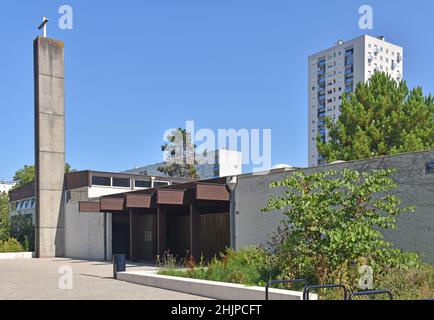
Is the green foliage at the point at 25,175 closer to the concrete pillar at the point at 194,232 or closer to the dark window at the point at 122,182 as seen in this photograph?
the dark window at the point at 122,182

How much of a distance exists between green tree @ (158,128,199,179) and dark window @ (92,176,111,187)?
33147 millimetres

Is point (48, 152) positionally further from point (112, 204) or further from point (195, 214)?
point (195, 214)

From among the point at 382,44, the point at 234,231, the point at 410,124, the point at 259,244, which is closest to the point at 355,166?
the point at 259,244

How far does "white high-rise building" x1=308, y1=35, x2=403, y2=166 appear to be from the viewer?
4225 inches

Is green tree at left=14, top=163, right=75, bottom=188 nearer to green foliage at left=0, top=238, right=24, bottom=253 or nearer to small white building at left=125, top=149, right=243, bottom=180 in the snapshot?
small white building at left=125, top=149, right=243, bottom=180

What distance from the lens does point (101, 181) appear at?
3634cm

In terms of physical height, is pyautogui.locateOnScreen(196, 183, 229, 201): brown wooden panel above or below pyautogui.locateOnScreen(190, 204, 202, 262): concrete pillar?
above

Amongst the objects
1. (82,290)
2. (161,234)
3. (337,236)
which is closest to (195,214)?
(161,234)

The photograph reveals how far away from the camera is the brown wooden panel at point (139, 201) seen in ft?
77.6

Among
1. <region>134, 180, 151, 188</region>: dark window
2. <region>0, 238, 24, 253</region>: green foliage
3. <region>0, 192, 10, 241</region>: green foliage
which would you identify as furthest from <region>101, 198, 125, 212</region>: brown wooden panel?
<region>0, 192, 10, 241</region>: green foliage

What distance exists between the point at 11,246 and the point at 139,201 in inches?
656

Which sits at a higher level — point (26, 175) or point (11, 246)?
point (26, 175)

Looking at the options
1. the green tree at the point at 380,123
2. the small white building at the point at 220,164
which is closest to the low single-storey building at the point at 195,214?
the green tree at the point at 380,123

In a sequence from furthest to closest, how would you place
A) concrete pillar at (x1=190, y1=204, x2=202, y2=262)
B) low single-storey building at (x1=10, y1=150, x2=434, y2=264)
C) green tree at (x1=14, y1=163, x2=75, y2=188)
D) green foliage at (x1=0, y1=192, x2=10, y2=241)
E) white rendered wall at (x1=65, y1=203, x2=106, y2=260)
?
green tree at (x1=14, y1=163, x2=75, y2=188), green foliage at (x1=0, y1=192, x2=10, y2=241), white rendered wall at (x1=65, y1=203, x2=106, y2=260), concrete pillar at (x1=190, y1=204, x2=202, y2=262), low single-storey building at (x1=10, y1=150, x2=434, y2=264)
